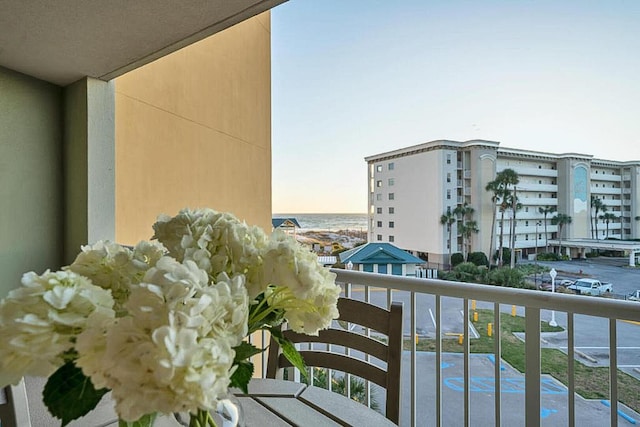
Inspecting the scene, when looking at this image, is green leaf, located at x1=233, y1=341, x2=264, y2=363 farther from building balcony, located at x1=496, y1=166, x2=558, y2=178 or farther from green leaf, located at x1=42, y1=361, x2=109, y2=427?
building balcony, located at x1=496, y1=166, x2=558, y2=178

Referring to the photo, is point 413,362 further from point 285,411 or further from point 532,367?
point 285,411

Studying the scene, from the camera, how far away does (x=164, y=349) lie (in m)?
0.40

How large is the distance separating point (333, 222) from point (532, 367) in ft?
17.2

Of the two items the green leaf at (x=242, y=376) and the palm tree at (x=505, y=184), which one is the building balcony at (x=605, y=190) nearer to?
the palm tree at (x=505, y=184)

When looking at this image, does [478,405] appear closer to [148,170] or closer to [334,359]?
[334,359]

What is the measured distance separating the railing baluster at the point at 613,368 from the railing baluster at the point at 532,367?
8.6 inches

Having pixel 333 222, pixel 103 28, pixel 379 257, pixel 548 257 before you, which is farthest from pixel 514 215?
pixel 103 28

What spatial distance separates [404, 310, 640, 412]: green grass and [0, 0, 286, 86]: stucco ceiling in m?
1.70

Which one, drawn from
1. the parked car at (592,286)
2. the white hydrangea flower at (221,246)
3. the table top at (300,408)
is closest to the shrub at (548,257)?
the parked car at (592,286)

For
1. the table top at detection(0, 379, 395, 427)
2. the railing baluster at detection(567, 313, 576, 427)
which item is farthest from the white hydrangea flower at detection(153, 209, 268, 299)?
the railing baluster at detection(567, 313, 576, 427)

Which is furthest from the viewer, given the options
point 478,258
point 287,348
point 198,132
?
point 198,132

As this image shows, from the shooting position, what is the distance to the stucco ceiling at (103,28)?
146 cm

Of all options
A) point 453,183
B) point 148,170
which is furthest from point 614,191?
point 148,170

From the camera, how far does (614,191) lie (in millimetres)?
3191
